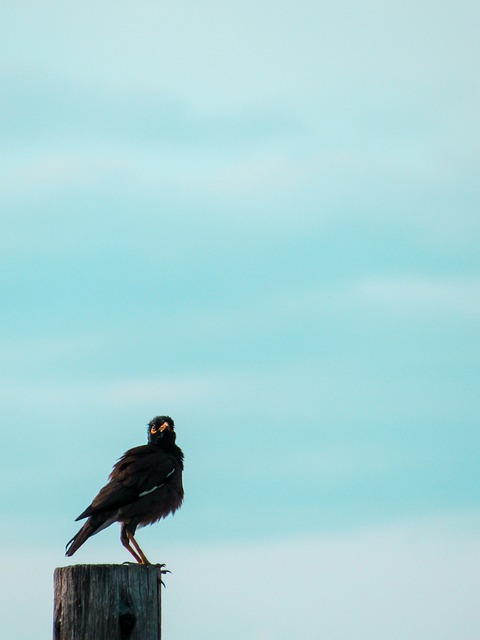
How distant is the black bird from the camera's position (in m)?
12.2

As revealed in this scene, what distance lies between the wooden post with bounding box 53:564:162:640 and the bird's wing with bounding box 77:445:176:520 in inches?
212

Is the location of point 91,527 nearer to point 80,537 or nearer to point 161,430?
point 80,537

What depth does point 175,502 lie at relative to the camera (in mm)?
13469

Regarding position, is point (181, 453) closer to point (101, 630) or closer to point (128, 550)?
point (128, 550)

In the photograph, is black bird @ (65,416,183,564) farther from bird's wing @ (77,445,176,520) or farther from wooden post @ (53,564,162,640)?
wooden post @ (53,564,162,640)

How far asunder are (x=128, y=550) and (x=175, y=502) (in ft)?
3.05

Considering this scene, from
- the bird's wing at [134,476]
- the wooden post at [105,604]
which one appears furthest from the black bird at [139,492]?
the wooden post at [105,604]

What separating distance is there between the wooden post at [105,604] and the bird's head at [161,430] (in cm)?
827

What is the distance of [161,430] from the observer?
1484 centimetres

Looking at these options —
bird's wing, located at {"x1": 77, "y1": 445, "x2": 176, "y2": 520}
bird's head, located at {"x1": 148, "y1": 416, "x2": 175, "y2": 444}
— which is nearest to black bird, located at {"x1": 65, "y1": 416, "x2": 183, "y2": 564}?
bird's wing, located at {"x1": 77, "y1": 445, "x2": 176, "y2": 520}

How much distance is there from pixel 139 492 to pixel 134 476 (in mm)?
242

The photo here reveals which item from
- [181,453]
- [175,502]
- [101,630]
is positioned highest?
[181,453]

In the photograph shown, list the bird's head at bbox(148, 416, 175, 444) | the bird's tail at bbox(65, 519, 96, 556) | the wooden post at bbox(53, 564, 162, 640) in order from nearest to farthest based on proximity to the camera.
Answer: the wooden post at bbox(53, 564, 162, 640) < the bird's tail at bbox(65, 519, 96, 556) < the bird's head at bbox(148, 416, 175, 444)

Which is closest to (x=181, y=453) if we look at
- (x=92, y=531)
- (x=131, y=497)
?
A: (x=131, y=497)
